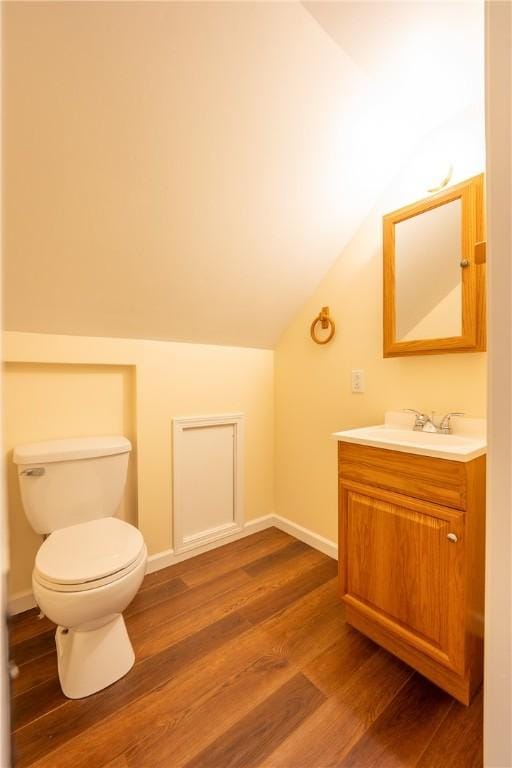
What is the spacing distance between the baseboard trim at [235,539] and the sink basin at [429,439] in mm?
826

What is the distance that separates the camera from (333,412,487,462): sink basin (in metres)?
1.06

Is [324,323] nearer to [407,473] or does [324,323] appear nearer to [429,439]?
[429,439]

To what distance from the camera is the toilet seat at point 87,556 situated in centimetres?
106

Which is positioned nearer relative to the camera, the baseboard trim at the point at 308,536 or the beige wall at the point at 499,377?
the beige wall at the point at 499,377

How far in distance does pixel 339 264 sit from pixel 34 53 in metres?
1.45

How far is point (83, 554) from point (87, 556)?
0.08ft

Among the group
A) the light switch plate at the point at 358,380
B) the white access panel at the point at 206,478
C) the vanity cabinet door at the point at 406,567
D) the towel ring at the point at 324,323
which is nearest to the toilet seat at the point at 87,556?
the white access panel at the point at 206,478

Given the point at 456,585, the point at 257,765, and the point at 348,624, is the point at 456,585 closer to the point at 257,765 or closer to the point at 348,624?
the point at 348,624

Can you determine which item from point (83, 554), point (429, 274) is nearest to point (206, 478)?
point (83, 554)

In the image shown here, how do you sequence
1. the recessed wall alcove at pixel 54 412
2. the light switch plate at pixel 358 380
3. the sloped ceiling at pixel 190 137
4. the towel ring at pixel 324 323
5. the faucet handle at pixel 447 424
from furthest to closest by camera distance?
the towel ring at pixel 324 323 → the light switch plate at pixel 358 380 → the recessed wall alcove at pixel 54 412 → the faucet handle at pixel 447 424 → the sloped ceiling at pixel 190 137

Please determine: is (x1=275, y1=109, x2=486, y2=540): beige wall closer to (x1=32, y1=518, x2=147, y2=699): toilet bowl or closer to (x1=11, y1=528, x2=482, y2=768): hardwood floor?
(x1=11, y1=528, x2=482, y2=768): hardwood floor

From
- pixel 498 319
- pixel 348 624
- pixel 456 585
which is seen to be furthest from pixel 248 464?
pixel 498 319

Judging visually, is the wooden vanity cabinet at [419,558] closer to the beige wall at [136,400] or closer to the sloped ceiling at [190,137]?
the beige wall at [136,400]

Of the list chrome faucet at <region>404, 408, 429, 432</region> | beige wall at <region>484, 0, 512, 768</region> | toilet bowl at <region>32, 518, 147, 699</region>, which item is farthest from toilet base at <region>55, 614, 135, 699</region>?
chrome faucet at <region>404, 408, 429, 432</region>
